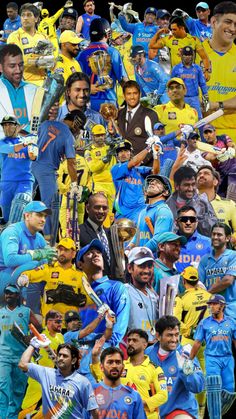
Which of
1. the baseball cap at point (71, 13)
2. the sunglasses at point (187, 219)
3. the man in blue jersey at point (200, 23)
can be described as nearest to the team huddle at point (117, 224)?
the sunglasses at point (187, 219)

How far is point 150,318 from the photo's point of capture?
22.5m

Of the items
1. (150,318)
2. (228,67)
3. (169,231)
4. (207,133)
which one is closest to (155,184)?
(169,231)

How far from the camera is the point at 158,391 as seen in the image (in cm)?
2086

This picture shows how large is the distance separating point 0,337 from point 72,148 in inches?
137

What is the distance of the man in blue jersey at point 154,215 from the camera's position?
23.9 meters

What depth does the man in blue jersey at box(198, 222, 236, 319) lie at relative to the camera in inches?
942

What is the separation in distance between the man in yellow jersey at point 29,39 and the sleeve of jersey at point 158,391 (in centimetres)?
942

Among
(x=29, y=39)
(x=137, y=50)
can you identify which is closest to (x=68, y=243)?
(x=137, y=50)

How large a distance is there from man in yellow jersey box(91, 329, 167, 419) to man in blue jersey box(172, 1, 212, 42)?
39.1 feet

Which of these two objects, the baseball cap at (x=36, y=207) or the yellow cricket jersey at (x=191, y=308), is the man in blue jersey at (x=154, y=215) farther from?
the baseball cap at (x=36, y=207)

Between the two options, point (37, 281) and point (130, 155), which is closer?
point (37, 281)

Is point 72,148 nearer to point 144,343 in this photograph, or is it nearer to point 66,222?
point 66,222

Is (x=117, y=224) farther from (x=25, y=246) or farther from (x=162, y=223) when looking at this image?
(x=25, y=246)

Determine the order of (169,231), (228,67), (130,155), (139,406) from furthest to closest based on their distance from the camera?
(228,67), (130,155), (169,231), (139,406)
